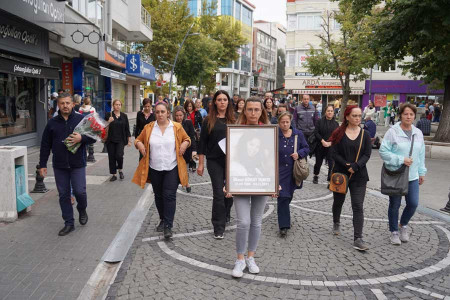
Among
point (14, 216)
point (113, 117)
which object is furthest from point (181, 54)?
point (14, 216)

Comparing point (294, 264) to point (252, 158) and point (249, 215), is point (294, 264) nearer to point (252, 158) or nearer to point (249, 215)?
point (249, 215)

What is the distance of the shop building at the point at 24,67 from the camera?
10625mm

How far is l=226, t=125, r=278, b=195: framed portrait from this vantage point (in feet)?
13.7

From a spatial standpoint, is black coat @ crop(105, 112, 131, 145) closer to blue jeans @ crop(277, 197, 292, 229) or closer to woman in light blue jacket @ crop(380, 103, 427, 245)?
blue jeans @ crop(277, 197, 292, 229)

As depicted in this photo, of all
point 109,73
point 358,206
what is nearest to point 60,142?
point 358,206

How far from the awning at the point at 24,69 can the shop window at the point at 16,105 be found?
1202mm

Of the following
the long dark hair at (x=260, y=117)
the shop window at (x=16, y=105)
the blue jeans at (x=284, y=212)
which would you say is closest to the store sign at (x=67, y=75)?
the shop window at (x=16, y=105)

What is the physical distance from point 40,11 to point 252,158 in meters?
10.1

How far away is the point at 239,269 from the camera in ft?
14.1

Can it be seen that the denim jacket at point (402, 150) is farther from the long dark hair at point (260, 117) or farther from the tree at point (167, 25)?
the tree at point (167, 25)

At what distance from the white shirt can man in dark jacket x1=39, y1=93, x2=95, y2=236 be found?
0.93 metres

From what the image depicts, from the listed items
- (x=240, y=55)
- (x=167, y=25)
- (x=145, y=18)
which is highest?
(x=240, y=55)

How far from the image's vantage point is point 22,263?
4414 mm

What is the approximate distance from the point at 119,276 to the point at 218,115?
7.79 ft
